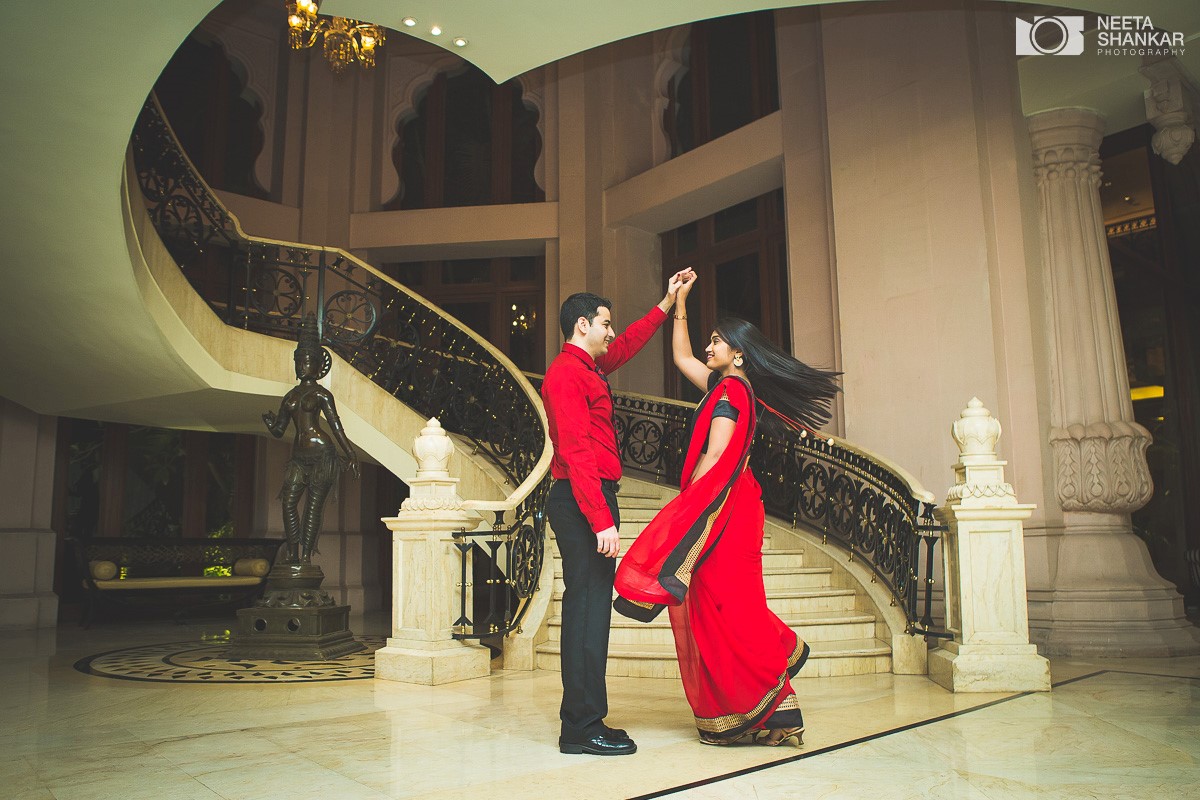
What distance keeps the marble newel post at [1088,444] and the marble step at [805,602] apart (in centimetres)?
140

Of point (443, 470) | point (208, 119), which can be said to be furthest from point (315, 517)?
point (208, 119)

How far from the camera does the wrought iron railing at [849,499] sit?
5.64 meters

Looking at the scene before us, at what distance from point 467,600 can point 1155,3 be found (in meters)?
5.22

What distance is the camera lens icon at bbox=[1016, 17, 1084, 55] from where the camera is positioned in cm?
662

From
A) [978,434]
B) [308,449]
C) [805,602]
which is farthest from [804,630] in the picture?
[308,449]

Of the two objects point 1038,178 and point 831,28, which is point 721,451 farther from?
point 831,28

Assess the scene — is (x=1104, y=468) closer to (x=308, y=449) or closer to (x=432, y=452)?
(x=432, y=452)

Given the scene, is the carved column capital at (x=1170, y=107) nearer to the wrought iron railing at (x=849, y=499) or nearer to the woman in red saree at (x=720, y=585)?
the wrought iron railing at (x=849, y=499)

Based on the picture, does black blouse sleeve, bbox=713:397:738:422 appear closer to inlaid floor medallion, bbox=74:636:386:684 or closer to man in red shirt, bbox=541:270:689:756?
man in red shirt, bbox=541:270:689:756

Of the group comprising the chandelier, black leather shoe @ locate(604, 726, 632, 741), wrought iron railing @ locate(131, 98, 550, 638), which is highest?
the chandelier

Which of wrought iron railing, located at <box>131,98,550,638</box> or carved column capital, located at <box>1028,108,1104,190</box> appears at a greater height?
carved column capital, located at <box>1028,108,1104,190</box>

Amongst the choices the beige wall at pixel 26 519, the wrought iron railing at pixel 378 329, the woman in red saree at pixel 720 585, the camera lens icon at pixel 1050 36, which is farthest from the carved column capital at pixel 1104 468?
the beige wall at pixel 26 519

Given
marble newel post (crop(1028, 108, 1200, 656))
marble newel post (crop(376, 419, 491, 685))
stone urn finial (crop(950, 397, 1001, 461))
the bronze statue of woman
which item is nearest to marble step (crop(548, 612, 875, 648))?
marble newel post (crop(376, 419, 491, 685))

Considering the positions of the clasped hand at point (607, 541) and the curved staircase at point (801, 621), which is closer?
the clasped hand at point (607, 541)
